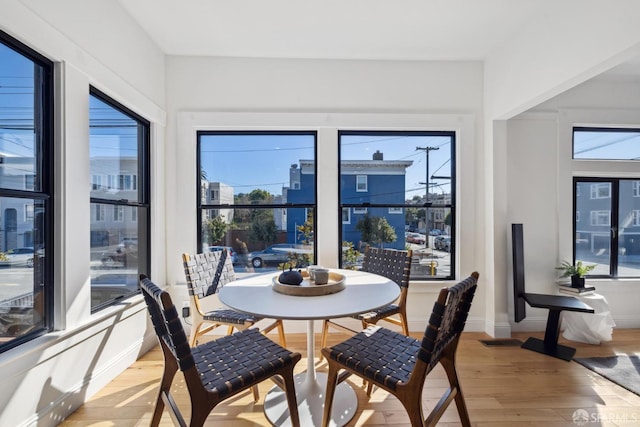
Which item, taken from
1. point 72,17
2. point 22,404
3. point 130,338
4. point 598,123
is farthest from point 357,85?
point 22,404

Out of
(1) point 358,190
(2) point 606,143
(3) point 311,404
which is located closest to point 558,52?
(2) point 606,143

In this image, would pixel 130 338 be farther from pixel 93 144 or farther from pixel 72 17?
pixel 72 17

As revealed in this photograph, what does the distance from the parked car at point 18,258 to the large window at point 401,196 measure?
235 cm

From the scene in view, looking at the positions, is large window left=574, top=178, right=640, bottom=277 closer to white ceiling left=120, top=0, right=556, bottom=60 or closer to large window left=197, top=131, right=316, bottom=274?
white ceiling left=120, top=0, right=556, bottom=60

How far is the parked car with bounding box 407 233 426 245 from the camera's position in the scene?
3.17m

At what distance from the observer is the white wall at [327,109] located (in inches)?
116

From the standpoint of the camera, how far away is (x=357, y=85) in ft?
9.93

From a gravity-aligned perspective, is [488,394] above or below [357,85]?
below

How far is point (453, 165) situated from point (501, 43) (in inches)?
46.0

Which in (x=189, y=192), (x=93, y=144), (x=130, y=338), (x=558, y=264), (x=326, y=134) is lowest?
(x=130, y=338)

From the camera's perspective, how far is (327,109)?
301 centimetres

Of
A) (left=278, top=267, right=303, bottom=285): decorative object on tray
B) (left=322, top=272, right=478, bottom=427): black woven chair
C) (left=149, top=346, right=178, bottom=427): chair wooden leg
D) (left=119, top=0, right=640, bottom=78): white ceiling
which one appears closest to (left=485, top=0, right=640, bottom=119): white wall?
(left=119, top=0, right=640, bottom=78): white ceiling

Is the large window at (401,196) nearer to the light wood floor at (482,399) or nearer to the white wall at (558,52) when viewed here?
the white wall at (558,52)

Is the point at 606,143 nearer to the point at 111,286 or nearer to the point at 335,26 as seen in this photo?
the point at 335,26
